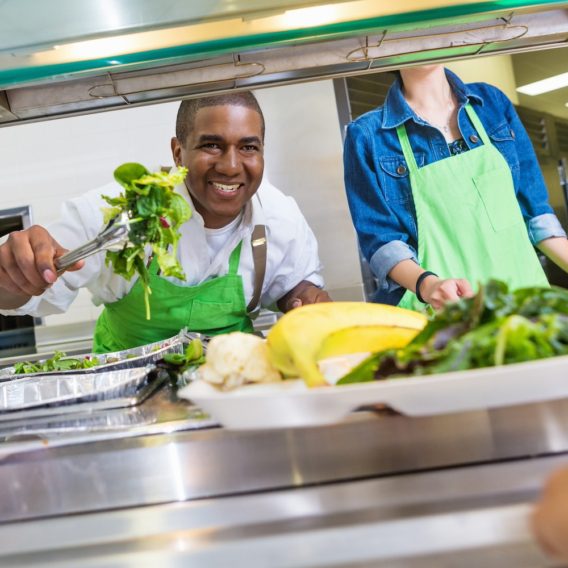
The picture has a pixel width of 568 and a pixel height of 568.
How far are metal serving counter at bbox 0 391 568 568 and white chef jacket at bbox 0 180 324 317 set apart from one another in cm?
100

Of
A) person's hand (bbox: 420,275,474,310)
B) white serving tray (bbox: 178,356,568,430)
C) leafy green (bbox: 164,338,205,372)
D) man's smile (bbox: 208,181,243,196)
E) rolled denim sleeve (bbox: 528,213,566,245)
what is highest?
man's smile (bbox: 208,181,243,196)

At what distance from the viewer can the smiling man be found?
1644 millimetres

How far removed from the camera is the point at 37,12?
3.16 ft

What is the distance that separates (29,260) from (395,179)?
3.17ft

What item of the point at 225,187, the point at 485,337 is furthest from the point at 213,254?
the point at 485,337

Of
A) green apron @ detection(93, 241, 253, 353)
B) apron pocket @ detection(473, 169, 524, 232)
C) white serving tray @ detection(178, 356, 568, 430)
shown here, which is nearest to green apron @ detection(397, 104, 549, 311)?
apron pocket @ detection(473, 169, 524, 232)

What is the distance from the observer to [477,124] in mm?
1696

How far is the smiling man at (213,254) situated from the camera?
1644 millimetres

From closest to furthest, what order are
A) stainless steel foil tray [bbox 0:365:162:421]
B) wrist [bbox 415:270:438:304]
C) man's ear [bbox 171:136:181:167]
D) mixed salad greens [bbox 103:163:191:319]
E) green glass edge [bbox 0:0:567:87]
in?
1. stainless steel foil tray [bbox 0:365:162:421]
2. mixed salad greens [bbox 103:163:191:319]
3. green glass edge [bbox 0:0:567:87]
4. wrist [bbox 415:270:438:304]
5. man's ear [bbox 171:136:181:167]

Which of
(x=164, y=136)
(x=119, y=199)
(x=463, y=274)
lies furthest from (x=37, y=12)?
(x=164, y=136)

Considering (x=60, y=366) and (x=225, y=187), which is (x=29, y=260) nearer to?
(x=60, y=366)

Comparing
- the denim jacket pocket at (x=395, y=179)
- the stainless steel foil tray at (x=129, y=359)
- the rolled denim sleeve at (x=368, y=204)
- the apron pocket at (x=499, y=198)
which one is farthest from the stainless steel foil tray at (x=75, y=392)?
the apron pocket at (x=499, y=198)

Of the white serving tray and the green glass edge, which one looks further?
the green glass edge

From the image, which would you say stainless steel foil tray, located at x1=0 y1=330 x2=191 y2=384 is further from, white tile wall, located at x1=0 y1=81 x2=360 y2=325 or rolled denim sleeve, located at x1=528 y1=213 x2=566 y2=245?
white tile wall, located at x1=0 y1=81 x2=360 y2=325
